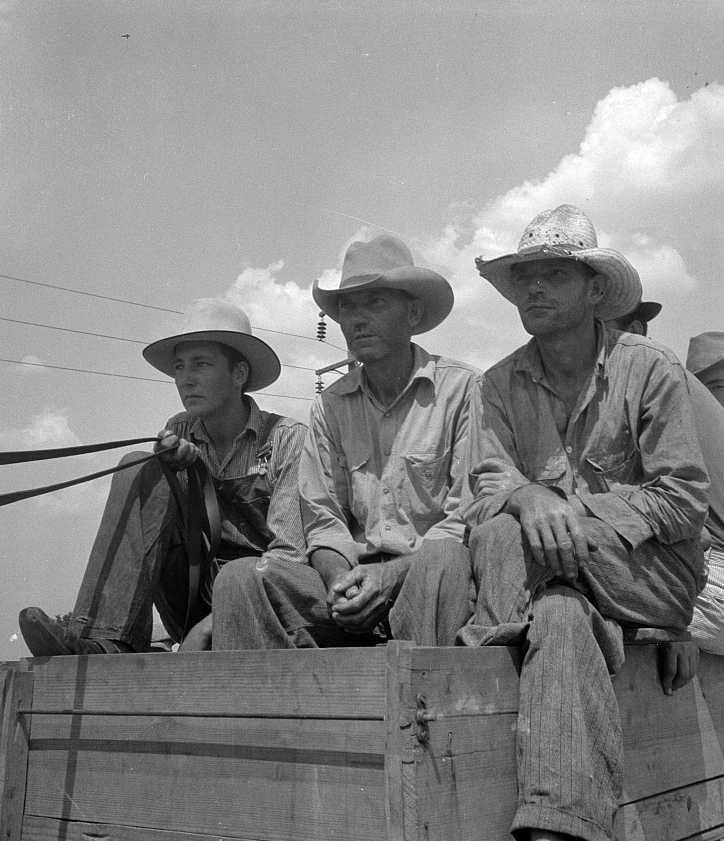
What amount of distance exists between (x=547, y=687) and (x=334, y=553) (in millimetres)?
1171

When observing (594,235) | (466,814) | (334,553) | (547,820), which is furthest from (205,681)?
(594,235)

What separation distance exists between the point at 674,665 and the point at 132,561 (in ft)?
5.58

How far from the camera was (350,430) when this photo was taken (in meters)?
3.44

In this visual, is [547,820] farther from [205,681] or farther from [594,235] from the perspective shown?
[594,235]

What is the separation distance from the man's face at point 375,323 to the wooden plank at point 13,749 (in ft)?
5.15

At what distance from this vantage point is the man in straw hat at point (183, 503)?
120 inches

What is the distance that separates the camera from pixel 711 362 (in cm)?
468

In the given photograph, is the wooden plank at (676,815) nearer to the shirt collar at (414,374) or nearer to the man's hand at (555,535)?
the man's hand at (555,535)

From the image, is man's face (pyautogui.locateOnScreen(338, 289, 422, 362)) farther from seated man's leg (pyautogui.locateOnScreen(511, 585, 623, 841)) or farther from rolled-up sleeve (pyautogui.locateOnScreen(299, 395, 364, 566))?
seated man's leg (pyautogui.locateOnScreen(511, 585, 623, 841))

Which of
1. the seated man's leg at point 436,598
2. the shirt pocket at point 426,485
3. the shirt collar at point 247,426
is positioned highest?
the shirt collar at point 247,426

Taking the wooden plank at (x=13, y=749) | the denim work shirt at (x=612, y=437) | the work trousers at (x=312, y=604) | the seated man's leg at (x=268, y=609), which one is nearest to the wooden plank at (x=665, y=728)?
the denim work shirt at (x=612, y=437)

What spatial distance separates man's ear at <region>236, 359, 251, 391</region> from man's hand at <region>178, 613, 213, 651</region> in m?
1.12

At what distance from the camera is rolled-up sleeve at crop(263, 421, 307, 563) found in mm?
3324

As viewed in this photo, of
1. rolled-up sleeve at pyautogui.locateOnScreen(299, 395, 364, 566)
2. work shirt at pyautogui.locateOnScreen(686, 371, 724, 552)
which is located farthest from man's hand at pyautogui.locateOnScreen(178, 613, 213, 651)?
work shirt at pyautogui.locateOnScreen(686, 371, 724, 552)
